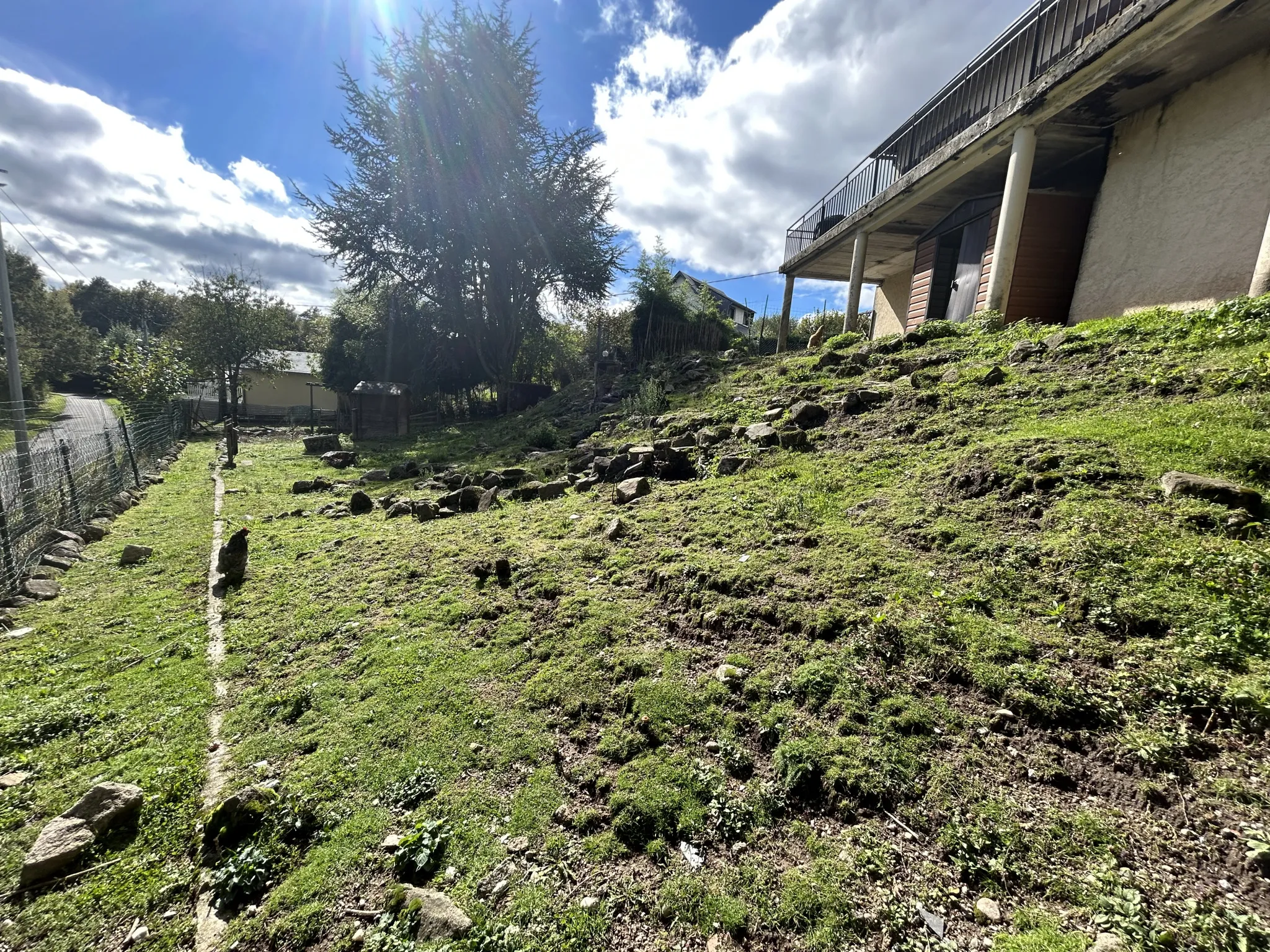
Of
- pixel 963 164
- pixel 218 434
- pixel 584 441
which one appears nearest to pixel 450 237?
pixel 218 434

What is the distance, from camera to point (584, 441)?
33.9ft

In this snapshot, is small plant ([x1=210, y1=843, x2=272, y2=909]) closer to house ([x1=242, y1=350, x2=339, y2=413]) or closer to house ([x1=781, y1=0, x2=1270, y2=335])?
house ([x1=781, y1=0, x2=1270, y2=335])

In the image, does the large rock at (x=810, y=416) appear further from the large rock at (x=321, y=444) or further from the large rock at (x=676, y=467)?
the large rock at (x=321, y=444)

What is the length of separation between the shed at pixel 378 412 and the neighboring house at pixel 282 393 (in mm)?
12929

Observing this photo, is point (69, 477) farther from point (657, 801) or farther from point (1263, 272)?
point (1263, 272)

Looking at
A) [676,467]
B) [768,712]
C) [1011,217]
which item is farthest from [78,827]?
[1011,217]

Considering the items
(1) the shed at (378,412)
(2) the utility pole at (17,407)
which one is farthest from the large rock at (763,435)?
(1) the shed at (378,412)

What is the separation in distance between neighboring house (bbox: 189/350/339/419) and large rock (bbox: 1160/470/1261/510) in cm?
3373

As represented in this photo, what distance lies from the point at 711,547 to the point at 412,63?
77.7 ft

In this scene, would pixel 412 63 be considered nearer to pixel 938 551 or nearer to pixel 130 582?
pixel 130 582

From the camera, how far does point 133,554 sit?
5973 millimetres

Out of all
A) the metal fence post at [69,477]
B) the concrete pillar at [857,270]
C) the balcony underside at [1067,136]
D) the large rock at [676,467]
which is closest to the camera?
the balcony underside at [1067,136]

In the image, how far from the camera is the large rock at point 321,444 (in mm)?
15297

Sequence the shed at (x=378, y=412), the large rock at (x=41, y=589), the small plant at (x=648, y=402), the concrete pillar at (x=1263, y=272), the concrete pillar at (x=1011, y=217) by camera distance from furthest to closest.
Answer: the shed at (x=378, y=412)
the small plant at (x=648, y=402)
the concrete pillar at (x=1011, y=217)
the concrete pillar at (x=1263, y=272)
the large rock at (x=41, y=589)
